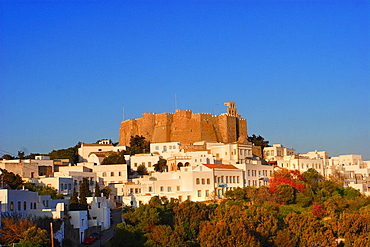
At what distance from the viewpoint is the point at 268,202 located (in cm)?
5603

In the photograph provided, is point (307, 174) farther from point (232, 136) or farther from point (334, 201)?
point (232, 136)

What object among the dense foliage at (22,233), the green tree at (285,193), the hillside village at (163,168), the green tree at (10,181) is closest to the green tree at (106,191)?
the hillside village at (163,168)

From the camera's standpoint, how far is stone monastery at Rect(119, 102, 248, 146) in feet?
278

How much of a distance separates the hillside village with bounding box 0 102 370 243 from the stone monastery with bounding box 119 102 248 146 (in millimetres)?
140

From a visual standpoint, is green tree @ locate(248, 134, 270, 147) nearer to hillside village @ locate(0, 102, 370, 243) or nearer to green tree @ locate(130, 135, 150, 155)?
hillside village @ locate(0, 102, 370, 243)

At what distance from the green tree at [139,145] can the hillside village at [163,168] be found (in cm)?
43

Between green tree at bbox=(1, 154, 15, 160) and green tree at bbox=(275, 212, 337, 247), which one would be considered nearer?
green tree at bbox=(275, 212, 337, 247)

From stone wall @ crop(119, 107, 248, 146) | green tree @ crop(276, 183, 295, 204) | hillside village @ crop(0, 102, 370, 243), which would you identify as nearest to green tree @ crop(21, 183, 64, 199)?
hillside village @ crop(0, 102, 370, 243)

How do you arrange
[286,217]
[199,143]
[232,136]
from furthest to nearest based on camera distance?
[232,136]
[199,143]
[286,217]

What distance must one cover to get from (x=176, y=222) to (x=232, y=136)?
42.6m

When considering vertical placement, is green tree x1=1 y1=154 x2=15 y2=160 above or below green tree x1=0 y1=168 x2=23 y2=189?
above

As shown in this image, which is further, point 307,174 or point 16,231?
point 307,174

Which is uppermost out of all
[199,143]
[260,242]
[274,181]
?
[199,143]

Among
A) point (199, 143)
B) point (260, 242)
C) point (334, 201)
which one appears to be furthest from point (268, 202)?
point (199, 143)
